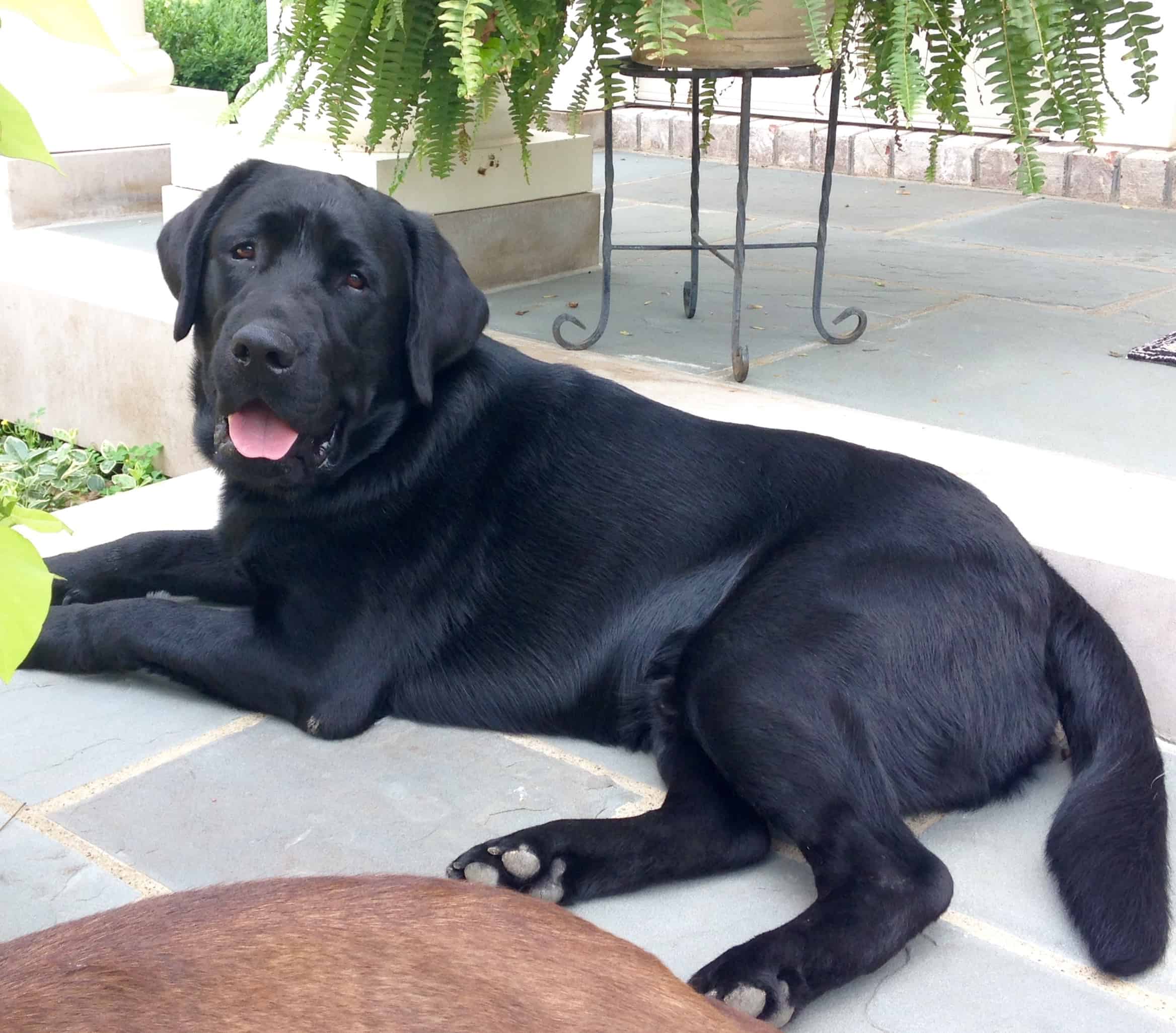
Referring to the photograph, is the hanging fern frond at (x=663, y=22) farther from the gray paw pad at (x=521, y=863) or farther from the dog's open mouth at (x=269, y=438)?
the gray paw pad at (x=521, y=863)

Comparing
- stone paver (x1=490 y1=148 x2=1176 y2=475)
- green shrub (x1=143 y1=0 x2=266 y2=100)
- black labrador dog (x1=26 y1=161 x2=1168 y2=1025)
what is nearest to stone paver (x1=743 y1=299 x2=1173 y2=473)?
stone paver (x1=490 y1=148 x2=1176 y2=475)

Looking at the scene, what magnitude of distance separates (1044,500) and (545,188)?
2.48m

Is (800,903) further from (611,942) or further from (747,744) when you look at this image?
(611,942)

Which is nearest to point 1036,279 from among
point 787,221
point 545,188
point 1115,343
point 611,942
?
point 1115,343

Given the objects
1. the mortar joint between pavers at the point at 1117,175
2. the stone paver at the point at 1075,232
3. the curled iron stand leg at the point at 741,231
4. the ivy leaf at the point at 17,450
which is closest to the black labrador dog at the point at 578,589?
the curled iron stand leg at the point at 741,231

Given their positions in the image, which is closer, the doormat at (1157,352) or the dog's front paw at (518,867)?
the dog's front paw at (518,867)

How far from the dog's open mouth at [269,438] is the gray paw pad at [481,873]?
31.6 inches

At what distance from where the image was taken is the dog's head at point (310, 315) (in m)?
2.19

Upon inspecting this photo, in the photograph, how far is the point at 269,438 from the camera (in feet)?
7.46

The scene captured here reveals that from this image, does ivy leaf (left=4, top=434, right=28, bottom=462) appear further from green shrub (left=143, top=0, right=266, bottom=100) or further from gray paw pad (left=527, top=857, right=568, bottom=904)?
green shrub (left=143, top=0, right=266, bottom=100)

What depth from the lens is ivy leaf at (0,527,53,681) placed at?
77 cm

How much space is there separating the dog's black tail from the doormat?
175cm

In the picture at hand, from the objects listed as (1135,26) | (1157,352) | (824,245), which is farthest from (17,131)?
(1157,352)

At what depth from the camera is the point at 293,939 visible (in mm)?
763
